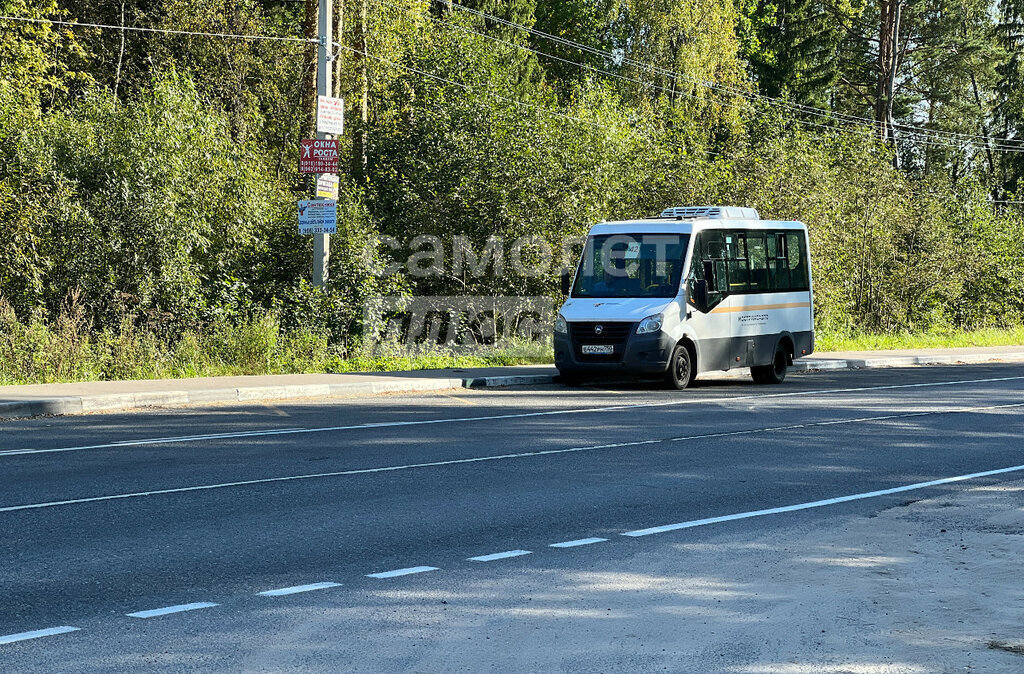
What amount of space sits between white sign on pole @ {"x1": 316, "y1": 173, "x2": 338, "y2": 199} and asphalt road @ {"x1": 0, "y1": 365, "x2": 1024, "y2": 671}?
4.87m

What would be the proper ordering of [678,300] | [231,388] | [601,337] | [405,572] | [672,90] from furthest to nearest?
[672,90], [678,300], [601,337], [231,388], [405,572]

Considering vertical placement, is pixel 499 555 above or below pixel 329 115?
below

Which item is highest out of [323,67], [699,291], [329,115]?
[323,67]

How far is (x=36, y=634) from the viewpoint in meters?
5.83

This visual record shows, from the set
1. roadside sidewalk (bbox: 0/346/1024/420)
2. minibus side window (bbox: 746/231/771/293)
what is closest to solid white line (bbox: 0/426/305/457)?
roadside sidewalk (bbox: 0/346/1024/420)

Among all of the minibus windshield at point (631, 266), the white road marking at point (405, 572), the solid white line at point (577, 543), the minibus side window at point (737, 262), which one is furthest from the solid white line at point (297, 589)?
the minibus side window at point (737, 262)

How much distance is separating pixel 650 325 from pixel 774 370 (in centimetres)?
372

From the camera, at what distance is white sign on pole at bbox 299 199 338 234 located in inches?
829

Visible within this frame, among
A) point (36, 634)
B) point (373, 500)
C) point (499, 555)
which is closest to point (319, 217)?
point (373, 500)

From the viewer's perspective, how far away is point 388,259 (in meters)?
24.6

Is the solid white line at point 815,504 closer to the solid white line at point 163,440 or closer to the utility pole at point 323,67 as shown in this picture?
the solid white line at point 163,440

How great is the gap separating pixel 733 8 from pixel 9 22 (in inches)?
1431

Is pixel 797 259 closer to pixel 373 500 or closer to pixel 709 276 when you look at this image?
pixel 709 276

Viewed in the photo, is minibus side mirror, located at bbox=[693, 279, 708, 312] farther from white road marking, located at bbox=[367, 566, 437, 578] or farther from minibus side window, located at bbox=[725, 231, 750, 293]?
white road marking, located at bbox=[367, 566, 437, 578]
